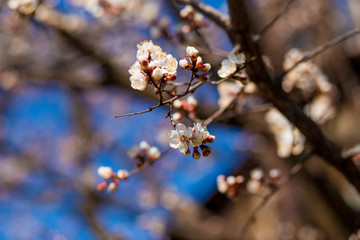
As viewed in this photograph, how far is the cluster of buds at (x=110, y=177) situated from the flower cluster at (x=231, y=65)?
719 millimetres

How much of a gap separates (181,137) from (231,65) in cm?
34

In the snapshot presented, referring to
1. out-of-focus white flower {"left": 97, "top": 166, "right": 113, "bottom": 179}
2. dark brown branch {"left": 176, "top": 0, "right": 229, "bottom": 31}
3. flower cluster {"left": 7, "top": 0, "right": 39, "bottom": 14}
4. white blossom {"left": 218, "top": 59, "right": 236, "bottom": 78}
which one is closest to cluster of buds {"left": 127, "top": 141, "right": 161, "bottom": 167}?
out-of-focus white flower {"left": 97, "top": 166, "right": 113, "bottom": 179}

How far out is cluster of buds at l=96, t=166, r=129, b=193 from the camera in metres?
1.46

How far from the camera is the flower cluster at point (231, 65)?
1.10 meters

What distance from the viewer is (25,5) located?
1.64 meters

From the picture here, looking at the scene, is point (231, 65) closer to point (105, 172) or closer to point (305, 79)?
point (105, 172)

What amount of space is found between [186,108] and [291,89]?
0.89 m

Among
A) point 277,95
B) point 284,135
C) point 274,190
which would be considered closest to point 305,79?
point 284,135

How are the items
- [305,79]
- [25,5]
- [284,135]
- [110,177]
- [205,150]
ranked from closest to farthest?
[205,150]
[110,177]
[25,5]
[305,79]
[284,135]

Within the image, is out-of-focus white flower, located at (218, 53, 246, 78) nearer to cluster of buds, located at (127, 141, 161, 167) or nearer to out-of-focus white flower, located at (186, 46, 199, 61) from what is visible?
out-of-focus white flower, located at (186, 46, 199, 61)

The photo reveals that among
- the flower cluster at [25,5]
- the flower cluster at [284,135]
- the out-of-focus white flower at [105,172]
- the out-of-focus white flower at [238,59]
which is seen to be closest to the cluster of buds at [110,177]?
the out-of-focus white flower at [105,172]

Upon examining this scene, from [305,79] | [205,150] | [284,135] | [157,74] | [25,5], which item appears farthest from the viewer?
[284,135]

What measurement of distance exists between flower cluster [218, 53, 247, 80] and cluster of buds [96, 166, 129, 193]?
72cm

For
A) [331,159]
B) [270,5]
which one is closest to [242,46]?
[331,159]
